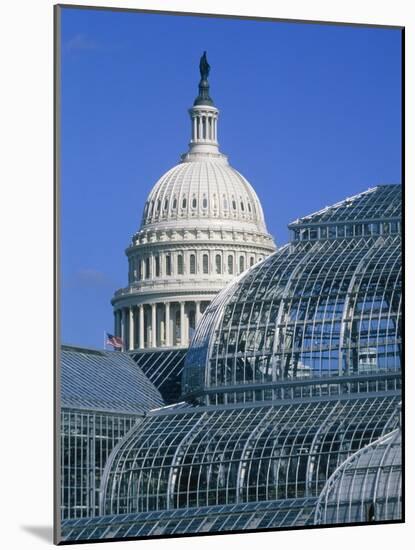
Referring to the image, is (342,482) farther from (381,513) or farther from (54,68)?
(54,68)

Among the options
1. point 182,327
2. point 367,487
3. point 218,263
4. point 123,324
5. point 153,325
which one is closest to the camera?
point 367,487

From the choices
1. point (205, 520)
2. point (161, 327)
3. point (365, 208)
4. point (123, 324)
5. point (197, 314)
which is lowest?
point (205, 520)

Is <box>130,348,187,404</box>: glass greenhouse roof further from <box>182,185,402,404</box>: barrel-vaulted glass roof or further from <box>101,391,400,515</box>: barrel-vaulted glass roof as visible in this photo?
<box>101,391,400,515</box>: barrel-vaulted glass roof

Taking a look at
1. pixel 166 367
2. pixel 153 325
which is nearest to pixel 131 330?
pixel 166 367

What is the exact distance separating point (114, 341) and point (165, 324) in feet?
31.1

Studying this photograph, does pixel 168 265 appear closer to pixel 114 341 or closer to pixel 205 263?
pixel 205 263

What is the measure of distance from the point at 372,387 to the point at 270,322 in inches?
270

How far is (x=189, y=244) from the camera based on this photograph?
84312mm

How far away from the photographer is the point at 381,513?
60.8 meters

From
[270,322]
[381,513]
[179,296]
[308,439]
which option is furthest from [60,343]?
[179,296]

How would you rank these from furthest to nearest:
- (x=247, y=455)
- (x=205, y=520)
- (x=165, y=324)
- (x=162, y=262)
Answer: (x=162, y=262), (x=165, y=324), (x=247, y=455), (x=205, y=520)

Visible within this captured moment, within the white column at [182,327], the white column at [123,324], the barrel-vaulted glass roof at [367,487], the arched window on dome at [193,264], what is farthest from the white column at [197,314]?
the barrel-vaulted glass roof at [367,487]

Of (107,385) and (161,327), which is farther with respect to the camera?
(161,327)

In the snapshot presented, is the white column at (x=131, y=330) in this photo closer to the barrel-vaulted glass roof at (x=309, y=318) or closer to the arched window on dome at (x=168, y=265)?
the barrel-vaulted glass roof at (x=309, y=318)
